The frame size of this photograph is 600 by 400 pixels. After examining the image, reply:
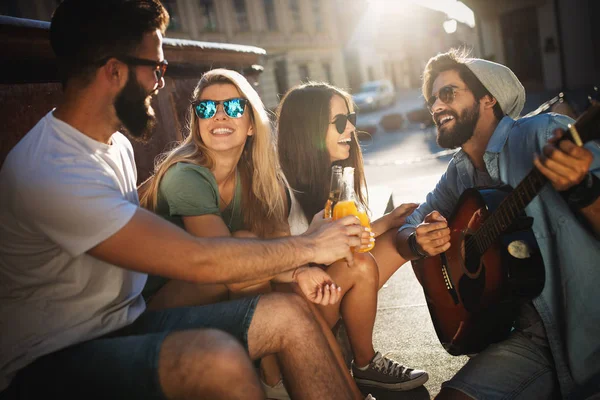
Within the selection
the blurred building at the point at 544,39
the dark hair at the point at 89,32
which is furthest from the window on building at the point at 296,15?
the dark hair at the point at 89,32

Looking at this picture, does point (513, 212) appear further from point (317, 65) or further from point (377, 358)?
point (317, 65)

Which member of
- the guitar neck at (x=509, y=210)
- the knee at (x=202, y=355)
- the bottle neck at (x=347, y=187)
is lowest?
the knee at (x=202, y=355)

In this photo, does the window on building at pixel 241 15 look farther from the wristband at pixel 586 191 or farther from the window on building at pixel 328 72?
the wristband at pixel 586 191

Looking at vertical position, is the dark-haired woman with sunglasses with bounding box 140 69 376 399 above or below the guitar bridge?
above

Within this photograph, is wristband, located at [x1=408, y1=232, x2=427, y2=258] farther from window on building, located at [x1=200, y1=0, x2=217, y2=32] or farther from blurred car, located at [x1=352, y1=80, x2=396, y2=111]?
blurred car, located at [x1=352, y1=80, x2=396, y2=111]

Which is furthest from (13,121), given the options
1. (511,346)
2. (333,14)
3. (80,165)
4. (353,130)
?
(333,14)

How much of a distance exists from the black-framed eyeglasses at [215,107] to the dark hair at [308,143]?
0.76 m

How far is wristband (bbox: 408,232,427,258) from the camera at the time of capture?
2646 millimetres

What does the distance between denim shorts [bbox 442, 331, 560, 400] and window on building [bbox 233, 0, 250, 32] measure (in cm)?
2648

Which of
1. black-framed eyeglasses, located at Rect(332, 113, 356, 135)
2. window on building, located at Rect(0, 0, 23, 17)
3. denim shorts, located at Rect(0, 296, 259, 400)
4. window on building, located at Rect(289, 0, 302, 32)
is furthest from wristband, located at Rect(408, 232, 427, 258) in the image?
window on building, located at Rect(289, 0, 302, 32)

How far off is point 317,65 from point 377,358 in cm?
3081

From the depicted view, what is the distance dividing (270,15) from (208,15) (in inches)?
202

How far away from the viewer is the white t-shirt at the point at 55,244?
1.60 meters

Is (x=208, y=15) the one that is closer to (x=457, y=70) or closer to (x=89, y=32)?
(x=457, y=70)
